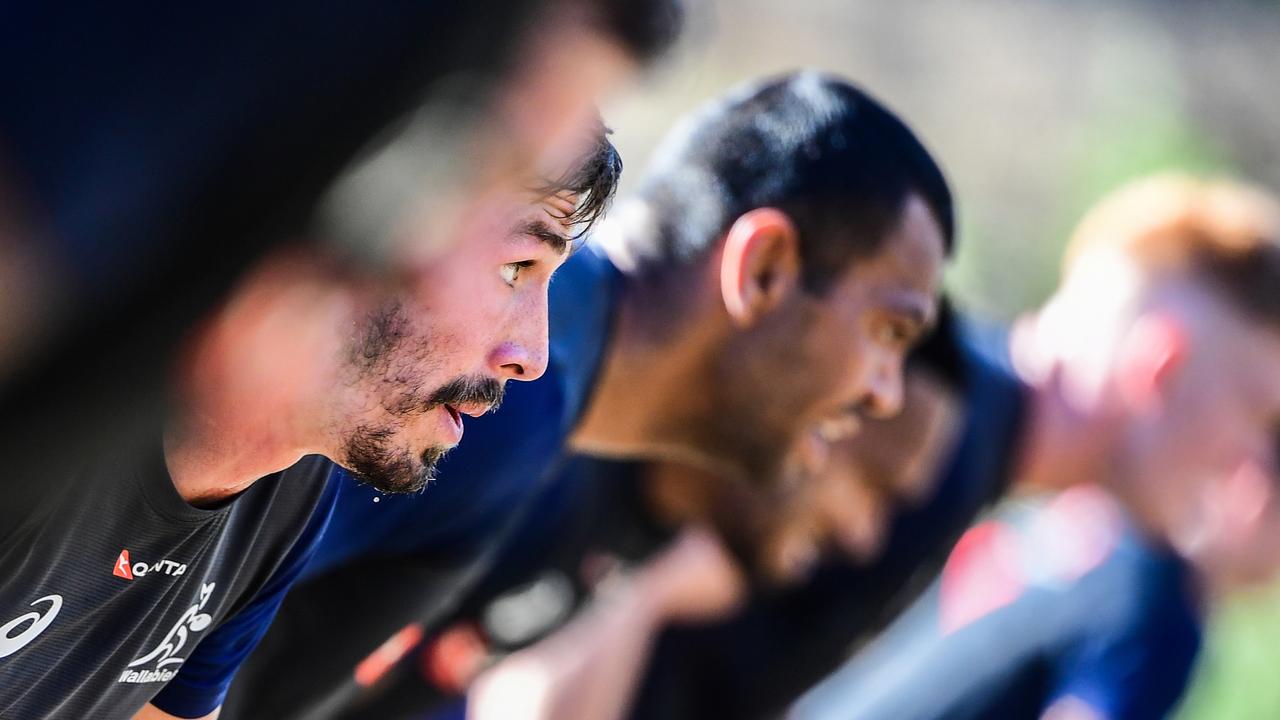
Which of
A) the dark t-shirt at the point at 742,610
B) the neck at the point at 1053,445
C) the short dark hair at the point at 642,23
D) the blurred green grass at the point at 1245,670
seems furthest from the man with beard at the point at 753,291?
the blurred green grass at the point at 1245,670

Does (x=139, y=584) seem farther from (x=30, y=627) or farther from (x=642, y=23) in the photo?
(x=642, y=23)

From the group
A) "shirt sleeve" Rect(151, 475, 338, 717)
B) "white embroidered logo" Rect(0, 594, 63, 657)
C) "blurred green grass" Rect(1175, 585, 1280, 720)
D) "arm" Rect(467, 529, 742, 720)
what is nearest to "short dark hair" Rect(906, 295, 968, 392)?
"arm" Rect(467, 529, 742, 720)

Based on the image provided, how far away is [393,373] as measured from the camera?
1276 millimetres

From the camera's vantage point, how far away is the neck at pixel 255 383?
60 centimetres

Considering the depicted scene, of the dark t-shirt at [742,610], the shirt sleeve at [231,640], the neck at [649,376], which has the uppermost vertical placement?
the shirt sleeve at [231,640]

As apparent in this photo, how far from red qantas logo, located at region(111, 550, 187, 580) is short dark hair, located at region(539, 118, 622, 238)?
1.82 feet

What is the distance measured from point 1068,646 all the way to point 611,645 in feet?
3.72

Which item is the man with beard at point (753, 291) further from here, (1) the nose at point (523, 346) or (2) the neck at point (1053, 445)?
(2) the neck at point (1053, 445)

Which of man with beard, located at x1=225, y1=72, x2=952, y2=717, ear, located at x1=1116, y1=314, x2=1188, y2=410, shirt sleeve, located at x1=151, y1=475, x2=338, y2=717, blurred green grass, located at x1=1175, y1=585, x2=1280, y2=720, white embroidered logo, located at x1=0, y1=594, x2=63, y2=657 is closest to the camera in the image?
white embroidered logo, located at x1=0, y1=594, x2=63, y2=657

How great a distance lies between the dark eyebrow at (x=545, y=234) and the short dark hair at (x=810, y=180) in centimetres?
122

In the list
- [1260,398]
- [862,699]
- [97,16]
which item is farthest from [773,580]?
[97,16]

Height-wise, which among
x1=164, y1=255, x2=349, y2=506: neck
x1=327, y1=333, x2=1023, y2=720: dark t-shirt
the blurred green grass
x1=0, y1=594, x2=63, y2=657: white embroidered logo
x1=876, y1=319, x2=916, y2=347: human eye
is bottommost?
the blurred green grass

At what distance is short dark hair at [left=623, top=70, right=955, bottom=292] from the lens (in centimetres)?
254

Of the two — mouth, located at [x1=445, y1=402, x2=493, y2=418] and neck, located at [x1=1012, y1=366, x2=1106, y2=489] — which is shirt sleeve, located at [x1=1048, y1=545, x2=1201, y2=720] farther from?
mouth, located at [x1=445, y1=402, x2=493, y2=418]
